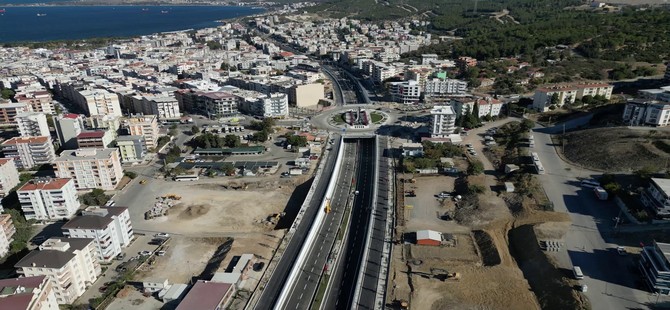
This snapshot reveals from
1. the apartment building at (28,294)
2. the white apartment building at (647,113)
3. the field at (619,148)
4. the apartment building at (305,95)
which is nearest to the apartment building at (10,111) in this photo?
the apartment building at (305,95)

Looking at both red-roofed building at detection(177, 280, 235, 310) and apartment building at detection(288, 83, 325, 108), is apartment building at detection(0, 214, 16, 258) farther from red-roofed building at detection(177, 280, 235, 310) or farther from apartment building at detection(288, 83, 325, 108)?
apartment building at detection(288, 83, 325, 108)

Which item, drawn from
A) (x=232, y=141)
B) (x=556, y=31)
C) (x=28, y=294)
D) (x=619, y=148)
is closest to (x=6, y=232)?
(x=28, y=294)

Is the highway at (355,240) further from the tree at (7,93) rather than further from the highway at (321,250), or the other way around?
the tree at (7,93)

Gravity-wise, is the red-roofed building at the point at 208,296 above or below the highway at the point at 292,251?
above

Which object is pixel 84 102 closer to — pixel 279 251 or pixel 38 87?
pixel 38 87

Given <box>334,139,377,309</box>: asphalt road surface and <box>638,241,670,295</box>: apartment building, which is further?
<box>334,139,377,309</box>: asphalt road surface

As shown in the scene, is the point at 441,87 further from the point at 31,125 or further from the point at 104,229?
the point at 31,125

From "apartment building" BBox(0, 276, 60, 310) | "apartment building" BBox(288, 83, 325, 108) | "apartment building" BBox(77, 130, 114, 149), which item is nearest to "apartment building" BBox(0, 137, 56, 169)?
"apartment building" BBox(77, 130, 114, 149)
